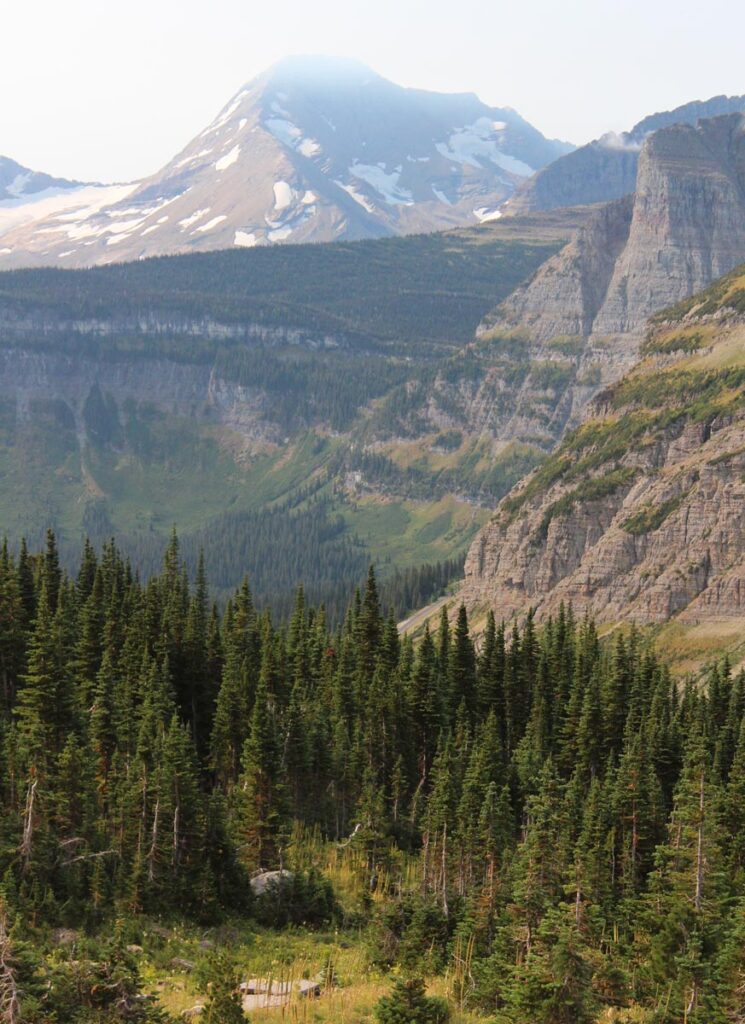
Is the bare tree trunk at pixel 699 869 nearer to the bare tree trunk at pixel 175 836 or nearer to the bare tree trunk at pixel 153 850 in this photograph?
the bare tree trunk at pixel 175 836

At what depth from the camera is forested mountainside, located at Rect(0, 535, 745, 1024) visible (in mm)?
72188

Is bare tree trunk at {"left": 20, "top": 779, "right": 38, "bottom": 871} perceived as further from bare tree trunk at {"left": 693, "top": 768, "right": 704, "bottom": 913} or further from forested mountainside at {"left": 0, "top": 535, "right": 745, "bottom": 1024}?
bare tree trunk at {"left": 693, "top": 768, "right": 704, "bottom": 913}

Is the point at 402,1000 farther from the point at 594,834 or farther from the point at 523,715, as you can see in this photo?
the point at 523,715

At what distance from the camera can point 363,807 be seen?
11231 centimetres

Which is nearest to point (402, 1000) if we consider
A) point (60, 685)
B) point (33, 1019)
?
point (33, 1019)

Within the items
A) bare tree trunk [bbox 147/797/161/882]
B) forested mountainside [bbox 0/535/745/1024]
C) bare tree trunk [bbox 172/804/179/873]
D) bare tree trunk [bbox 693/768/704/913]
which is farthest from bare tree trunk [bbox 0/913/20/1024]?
bare tree trunk [bbox 693/768/704/913]

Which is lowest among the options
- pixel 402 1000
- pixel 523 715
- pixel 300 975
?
pixel 523 715

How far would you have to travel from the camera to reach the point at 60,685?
108 meters

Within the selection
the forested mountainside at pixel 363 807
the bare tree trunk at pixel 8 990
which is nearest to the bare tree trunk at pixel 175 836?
the forested mountainside at pixel 363 807

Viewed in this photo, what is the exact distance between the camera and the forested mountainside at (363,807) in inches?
2842

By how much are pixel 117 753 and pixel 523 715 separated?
50.3m

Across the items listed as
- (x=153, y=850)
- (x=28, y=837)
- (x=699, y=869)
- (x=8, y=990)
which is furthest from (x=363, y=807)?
(x=8, y=990)

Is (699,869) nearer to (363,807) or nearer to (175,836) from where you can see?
(175,836)

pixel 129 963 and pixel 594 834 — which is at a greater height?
pixel 129 963
